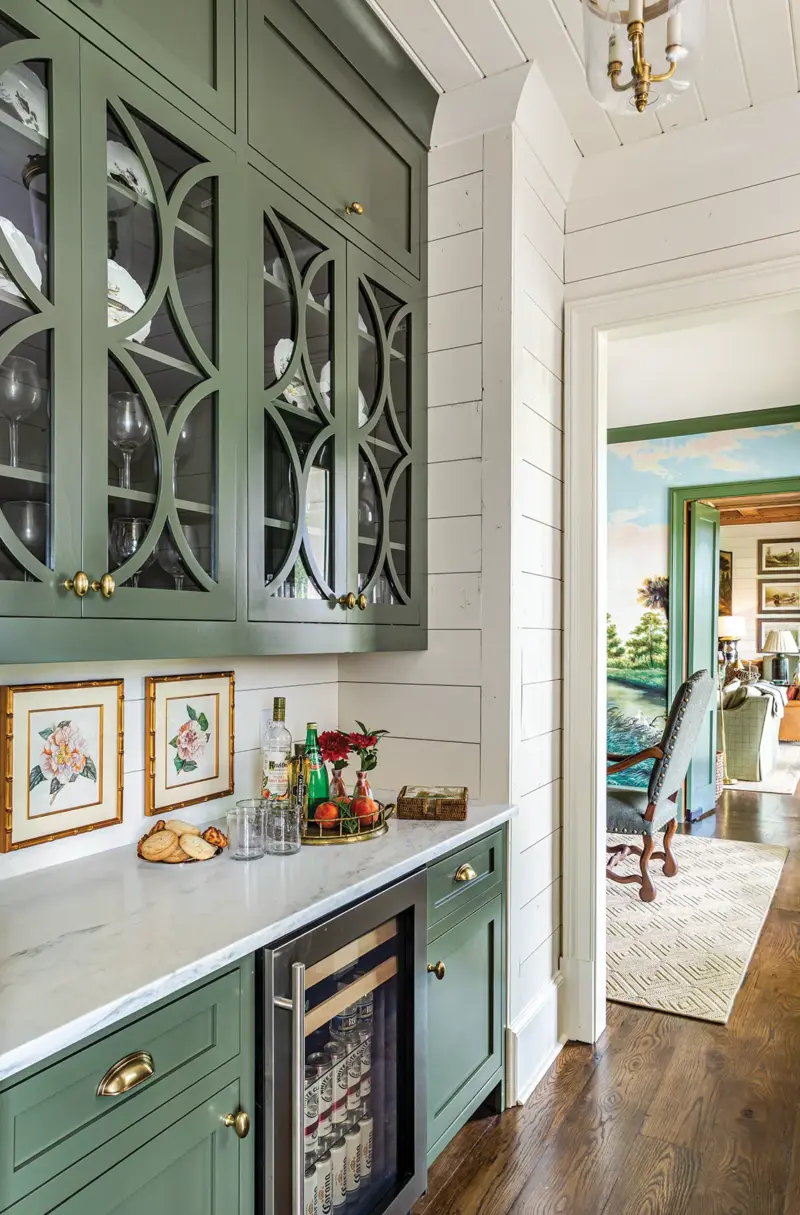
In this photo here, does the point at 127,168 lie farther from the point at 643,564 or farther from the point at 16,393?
the point at 643,564

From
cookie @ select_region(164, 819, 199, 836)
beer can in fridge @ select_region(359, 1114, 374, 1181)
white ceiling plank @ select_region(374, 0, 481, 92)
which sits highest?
white ceiling plank @ select_region(374, 0, 481, 92)

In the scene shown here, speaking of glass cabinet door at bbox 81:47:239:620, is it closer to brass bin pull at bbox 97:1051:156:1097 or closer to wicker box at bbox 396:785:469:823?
brass bin pull at bbox 97:1051:156:1097

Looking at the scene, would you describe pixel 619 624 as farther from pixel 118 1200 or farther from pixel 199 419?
pixel 118 1200

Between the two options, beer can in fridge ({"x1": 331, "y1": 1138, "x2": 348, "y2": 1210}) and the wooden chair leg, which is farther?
the wooden chair leg

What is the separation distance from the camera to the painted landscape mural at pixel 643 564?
548 cm

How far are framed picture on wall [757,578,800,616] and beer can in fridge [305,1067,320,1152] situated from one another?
425 inches

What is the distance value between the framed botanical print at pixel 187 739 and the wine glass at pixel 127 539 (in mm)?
490

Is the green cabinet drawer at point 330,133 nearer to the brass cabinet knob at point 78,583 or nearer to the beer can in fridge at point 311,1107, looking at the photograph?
the brass cabinet knob at point 78,583

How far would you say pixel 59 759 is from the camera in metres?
1.57

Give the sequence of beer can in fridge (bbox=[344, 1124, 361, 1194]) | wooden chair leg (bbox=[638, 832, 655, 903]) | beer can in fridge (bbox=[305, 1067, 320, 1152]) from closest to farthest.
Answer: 1. beer can in fridge (bbox=[305, 1067, 320, 1152])
2. beer can in fridge (bbox=[344, 1124, 361, 1194])
3. wooden chair leg (bbox=[638, 832, 655, 903])

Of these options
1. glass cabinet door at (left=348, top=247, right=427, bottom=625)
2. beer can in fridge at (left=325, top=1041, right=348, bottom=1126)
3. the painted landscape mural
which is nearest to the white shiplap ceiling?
glass cabinet door at (left=348, top=247, right=427, bottom=625)

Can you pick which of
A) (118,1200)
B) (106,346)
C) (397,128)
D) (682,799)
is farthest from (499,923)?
(682,799)

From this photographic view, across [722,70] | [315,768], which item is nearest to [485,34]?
[722,70]

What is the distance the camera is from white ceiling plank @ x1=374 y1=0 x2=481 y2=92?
6.42 ft
